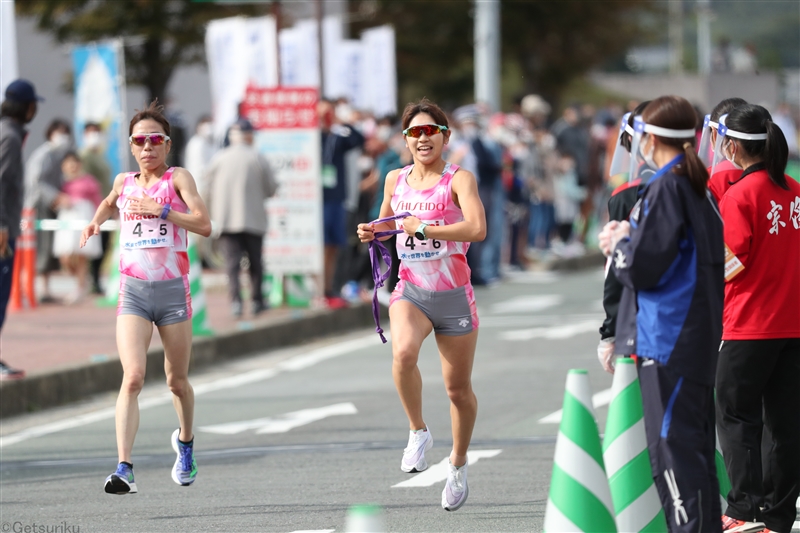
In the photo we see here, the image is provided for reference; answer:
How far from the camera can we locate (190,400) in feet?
24.5

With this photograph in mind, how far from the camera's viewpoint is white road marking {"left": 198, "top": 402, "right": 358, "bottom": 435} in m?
9.44

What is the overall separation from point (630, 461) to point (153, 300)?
3.03 meters

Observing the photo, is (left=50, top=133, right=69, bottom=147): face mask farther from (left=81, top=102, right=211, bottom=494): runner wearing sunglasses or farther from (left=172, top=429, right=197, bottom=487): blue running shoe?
(left=172, top=429, right=197, bottom=487): blue running shoe

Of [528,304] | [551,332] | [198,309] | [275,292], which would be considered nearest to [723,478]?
[198,309]

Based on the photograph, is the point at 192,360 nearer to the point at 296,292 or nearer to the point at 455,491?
the point at 296,292

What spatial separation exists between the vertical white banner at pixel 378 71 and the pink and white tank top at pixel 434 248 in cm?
1695

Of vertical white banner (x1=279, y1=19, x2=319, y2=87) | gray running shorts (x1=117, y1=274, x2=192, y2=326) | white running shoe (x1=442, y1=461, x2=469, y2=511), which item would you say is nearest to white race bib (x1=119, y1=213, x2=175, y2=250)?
gray running shorts (x1=117, y1=274, x2=192, y2=326)

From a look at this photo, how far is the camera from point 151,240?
7320mm

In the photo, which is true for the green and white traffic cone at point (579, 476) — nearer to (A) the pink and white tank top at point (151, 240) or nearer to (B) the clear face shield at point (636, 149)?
(B) the clear face shield at point (636, 149)

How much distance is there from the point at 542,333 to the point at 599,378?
10.1 ft

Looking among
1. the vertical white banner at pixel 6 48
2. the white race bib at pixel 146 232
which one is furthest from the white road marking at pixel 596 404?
the vertical white banner at pixel 6 48

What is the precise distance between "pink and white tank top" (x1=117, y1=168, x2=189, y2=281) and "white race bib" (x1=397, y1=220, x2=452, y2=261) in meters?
1.26

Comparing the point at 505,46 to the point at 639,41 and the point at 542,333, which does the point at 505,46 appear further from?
the point at 542,333

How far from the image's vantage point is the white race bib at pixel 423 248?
6.90 m
